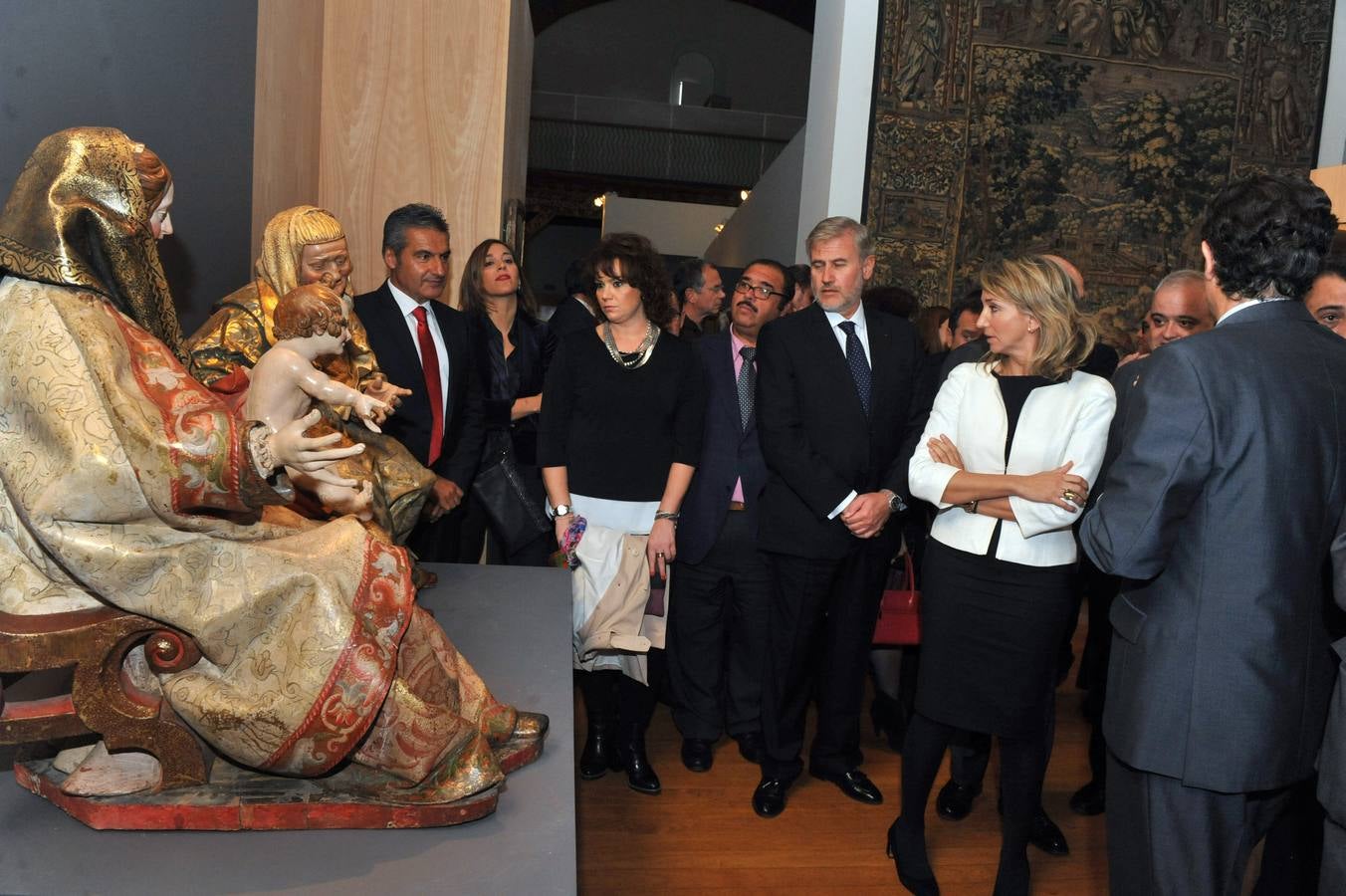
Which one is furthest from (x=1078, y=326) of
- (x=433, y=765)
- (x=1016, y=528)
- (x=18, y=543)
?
(x=18, y=543)

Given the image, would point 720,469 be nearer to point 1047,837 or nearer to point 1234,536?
point 1047,837

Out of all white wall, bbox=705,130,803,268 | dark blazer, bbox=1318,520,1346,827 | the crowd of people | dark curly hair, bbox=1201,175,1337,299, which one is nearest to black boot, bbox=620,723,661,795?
the crowd of people

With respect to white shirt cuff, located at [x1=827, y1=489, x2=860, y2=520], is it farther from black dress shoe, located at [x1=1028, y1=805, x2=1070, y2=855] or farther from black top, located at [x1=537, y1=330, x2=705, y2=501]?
black dress shoe, located at [x1=1028, y1=805, x2=1070, y2=855]

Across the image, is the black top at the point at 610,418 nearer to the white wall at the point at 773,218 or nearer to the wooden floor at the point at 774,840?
the wooden floor at the point at 774,840

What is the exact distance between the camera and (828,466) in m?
3.74

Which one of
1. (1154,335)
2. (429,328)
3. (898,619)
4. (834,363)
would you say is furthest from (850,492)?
(429,328)

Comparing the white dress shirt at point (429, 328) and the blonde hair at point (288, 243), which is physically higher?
the blonde hair at point (288, 243)

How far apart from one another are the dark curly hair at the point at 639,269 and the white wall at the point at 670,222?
1064 centimetres

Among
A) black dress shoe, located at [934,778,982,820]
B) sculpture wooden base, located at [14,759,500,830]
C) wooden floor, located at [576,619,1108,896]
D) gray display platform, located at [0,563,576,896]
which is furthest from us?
black dress shoe, located at [934,778,982,820]

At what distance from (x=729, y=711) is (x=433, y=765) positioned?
2341 mm

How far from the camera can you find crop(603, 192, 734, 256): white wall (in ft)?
47.6

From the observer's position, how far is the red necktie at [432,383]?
13.0 feet

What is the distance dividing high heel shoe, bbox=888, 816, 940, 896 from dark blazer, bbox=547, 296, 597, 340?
2.17 m

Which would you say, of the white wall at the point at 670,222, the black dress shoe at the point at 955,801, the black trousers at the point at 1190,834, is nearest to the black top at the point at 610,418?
the black dress shoe at the point at 955,801
